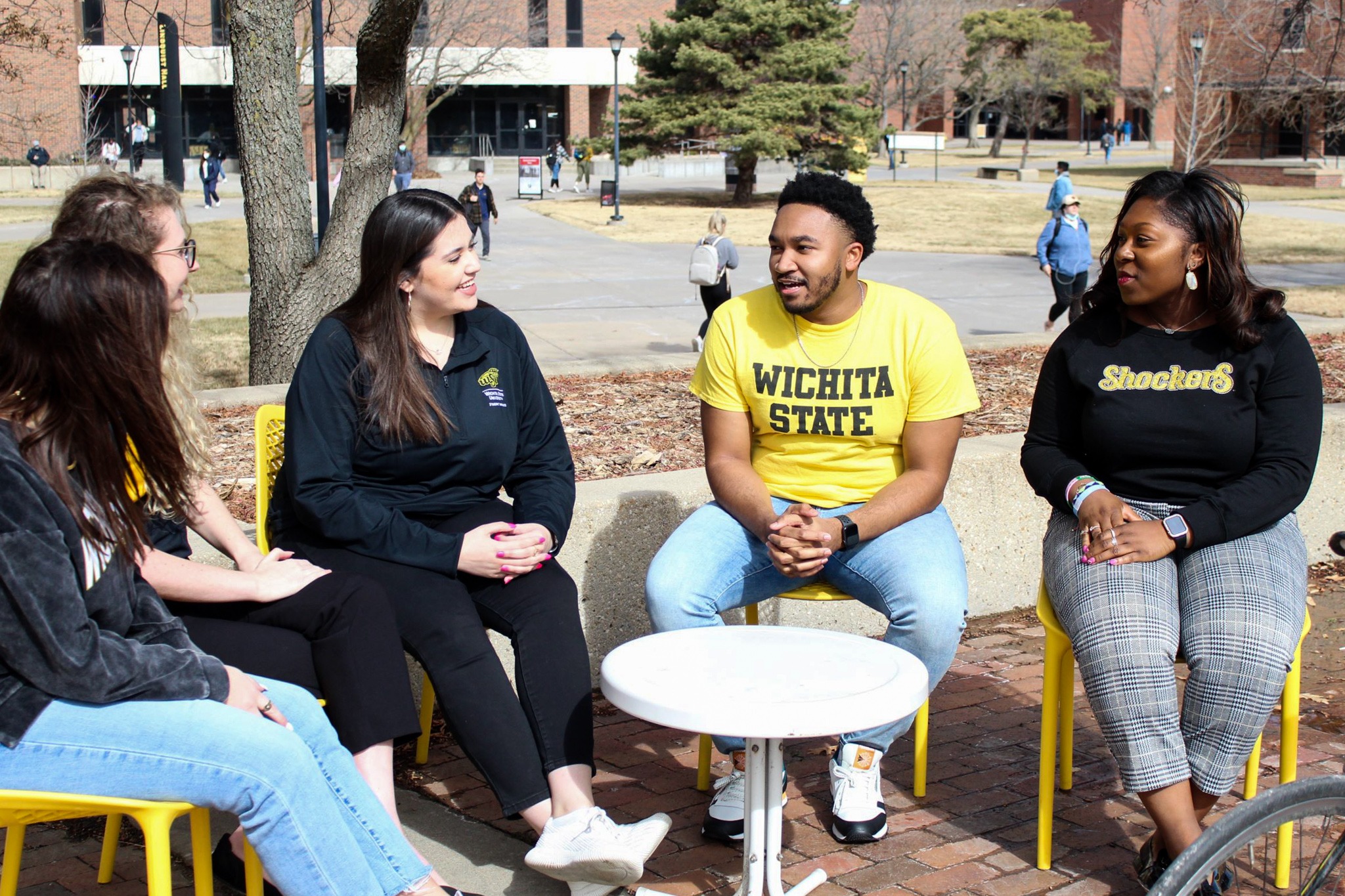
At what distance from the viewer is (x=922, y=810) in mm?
3334

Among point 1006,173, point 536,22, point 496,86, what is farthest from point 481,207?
point 496,86

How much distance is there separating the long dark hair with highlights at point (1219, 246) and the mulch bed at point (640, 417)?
8.19 ft

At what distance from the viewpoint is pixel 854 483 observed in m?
3.50

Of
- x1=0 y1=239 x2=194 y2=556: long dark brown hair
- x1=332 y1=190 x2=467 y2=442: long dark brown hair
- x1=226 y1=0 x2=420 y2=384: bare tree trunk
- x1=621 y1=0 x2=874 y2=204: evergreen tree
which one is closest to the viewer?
x1=0 y1=239 x2=194 y2=556: long dark brown hair

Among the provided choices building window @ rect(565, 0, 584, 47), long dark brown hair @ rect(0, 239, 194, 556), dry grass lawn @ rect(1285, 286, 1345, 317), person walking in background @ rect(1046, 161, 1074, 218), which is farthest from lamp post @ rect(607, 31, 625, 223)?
long dark brown hair @ rect(0, 239, 194, 556)

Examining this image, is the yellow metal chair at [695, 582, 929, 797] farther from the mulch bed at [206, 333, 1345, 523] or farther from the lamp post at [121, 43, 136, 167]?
the lamp post at [121, 43, 136, 167]

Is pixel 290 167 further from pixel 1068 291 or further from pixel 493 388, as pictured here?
pixel 1068 291

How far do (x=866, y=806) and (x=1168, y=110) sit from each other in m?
70.3

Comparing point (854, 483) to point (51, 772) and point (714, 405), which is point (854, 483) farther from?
point (51, 772)

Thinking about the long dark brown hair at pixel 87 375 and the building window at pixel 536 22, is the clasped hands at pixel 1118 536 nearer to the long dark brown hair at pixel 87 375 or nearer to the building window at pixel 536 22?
the long dark brown hair at pixel 87 375

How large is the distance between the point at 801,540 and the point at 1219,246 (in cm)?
125

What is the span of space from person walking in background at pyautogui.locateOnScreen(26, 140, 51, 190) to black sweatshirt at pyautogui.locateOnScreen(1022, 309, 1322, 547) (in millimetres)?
41239

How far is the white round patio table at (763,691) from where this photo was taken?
7.34 ft

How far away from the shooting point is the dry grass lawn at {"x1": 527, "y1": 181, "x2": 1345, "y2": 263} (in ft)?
74.4
